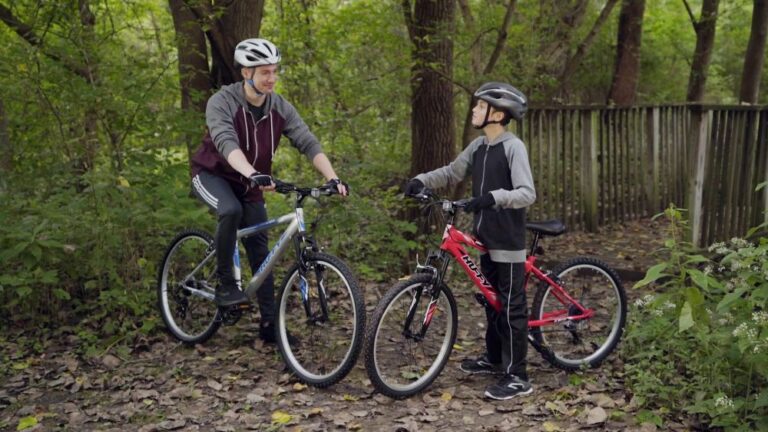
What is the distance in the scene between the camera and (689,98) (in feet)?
50.3

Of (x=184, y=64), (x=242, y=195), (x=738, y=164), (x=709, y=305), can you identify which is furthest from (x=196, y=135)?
(x=738, y=164)

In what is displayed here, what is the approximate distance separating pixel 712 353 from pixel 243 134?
3.31m

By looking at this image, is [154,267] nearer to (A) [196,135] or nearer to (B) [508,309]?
(A) [196,135]

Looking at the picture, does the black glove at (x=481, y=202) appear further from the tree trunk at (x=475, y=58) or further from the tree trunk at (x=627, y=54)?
the tree trunk at (x=627, y=54)

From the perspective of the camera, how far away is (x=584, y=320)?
541cm

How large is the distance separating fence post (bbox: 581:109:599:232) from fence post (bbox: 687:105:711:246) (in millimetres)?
2591

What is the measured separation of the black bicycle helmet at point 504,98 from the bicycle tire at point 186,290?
2.45m

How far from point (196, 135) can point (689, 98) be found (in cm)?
1146

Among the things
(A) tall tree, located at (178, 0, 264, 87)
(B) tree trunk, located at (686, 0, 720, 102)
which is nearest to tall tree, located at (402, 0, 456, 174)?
(A) tall tree, located at (178, 0, 264, 87)

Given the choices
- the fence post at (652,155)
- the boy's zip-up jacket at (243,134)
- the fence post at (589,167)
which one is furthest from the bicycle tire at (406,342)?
the fence post at (652,155)

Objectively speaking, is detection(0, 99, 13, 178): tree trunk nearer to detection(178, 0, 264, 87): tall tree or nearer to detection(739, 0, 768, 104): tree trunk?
detection(178, 0, 264, 87): tall tree

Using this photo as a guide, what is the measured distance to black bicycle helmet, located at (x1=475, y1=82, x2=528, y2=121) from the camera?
463 centimetres

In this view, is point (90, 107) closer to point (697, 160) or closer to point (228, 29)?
point (228, 29)

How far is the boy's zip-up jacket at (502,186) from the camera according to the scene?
181 inches
